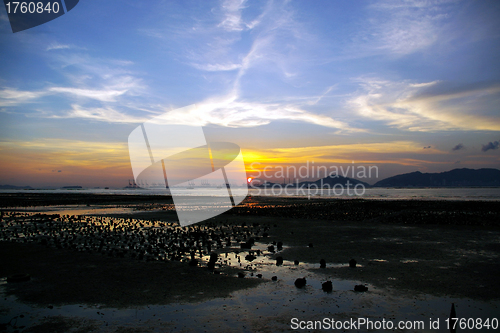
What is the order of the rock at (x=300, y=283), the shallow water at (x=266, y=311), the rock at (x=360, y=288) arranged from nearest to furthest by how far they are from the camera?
the shallow water at (x=266, y=311), the rock at (x=360, y=288), the rock at (x=300, y=283)

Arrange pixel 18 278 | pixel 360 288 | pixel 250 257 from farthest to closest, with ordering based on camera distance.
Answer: pixel 250 257 → pixel 18 278 → pixel 360 288

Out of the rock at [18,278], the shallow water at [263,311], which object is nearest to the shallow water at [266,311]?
the shallow water at [263,311]

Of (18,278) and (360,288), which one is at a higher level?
(18,278)

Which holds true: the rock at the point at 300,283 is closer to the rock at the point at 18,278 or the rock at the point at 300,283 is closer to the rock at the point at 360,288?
the rock at the point at 360,288

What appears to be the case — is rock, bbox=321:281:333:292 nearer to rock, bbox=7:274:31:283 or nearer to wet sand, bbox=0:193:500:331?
wet sand, bbox=0:193:500:331

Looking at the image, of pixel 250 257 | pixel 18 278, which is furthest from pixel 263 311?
pixel 18 278

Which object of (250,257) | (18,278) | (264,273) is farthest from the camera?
(250,257)

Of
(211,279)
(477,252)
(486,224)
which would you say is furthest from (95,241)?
(486,224)

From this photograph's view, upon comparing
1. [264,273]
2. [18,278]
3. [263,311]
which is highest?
[18,278]

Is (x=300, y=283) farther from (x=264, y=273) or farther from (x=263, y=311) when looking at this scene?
(x=263, y=311)

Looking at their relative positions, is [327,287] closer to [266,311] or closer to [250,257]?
[266,311]

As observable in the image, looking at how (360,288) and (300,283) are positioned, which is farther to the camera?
(300,283)

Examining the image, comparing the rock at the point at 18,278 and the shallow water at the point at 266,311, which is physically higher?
the rock at the point at 18,278

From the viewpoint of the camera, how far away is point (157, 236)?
22.3 meters
